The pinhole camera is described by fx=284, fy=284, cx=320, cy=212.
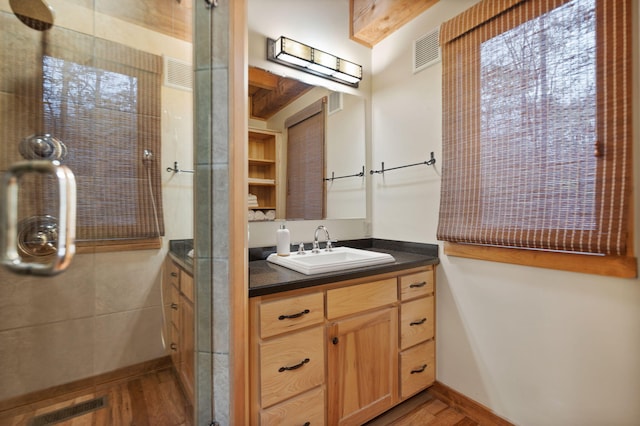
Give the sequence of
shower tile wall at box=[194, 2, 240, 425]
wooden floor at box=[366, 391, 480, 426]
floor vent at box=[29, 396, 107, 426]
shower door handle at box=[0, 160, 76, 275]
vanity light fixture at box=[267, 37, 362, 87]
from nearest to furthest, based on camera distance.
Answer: shower door handle at box=[0, 160, 76, 275] → floor vent at box=[29, 396, 107, 426] → shower tile wall at box=[194, 2, 240, 425] → wooden floor at box=[366, 391, 480, 426] → vanity light fixture at box=[267, 37, 362, 87]

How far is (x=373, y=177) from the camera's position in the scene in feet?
7.54

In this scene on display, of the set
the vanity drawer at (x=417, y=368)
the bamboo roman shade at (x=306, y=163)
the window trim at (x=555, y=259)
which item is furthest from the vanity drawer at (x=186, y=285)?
the window trim at (x=555, y=259)

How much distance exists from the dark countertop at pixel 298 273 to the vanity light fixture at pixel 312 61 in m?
1.23

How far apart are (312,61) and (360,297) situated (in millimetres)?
1555

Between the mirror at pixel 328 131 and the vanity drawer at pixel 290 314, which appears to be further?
the mirror at pixel 328 131

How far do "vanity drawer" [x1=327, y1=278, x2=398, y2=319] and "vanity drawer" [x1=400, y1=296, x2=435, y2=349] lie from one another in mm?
143

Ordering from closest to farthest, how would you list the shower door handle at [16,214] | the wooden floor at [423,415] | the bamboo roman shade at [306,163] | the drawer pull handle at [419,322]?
the shower door handle at [16,214] → the wooden floor at [423,415] → the drawer pull handle at [419,322] → the bamboo roman shade at [306,163]

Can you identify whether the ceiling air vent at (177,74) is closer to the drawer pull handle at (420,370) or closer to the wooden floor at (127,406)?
the wooden floor at (127,406)

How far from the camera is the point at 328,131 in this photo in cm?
212

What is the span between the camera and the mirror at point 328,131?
1811 mm

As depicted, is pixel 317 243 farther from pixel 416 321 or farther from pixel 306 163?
pixel 416 321

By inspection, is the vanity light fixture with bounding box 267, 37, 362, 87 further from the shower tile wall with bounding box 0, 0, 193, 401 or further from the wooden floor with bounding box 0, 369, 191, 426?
the wooden floor with bounding box 0, 369, 191, 426

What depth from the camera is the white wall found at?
3.88 ft

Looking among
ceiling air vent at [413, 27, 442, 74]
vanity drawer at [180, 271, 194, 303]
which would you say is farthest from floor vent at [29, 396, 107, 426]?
ceiling air vent at [413, 27, 442, 74]
